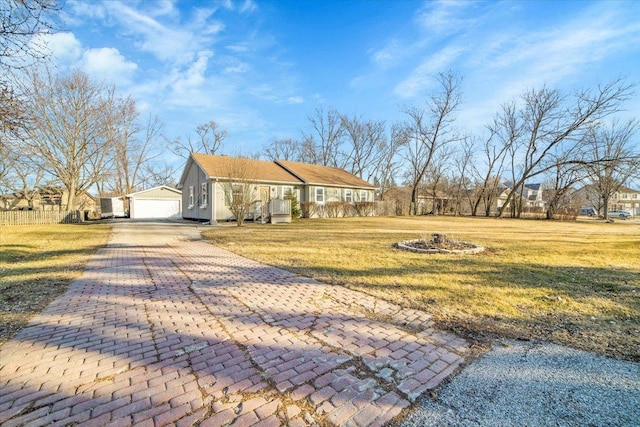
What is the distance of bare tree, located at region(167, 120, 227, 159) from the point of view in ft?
120

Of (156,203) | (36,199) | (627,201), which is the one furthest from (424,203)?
(627,201)

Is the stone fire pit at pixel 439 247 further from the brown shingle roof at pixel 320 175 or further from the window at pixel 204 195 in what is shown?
the brown shingle roof at pixel 320 175

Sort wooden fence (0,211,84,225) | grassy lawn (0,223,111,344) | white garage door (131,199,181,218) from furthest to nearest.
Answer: white garage door (131,199,181,218), wooden fence (0,211,84,225), grassy lawn (0,223,111,344)

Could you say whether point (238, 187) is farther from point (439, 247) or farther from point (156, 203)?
point (156, 203)

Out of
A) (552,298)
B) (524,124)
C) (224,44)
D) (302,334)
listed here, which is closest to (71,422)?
(302,334)

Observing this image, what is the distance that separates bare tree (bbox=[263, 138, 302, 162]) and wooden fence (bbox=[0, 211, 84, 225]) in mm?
25338

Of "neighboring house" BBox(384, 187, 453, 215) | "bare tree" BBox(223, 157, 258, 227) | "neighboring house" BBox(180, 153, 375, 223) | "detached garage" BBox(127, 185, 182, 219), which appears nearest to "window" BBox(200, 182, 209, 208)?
"neighboring house" BBox(180, 153, 375, 223)

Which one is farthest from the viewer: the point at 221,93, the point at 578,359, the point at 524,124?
the point at 524,124

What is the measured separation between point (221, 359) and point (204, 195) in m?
18.4

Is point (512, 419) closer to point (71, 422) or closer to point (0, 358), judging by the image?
point (71, 422)

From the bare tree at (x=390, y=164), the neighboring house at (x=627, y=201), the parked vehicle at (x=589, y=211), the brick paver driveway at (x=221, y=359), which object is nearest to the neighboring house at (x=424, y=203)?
the bare tree at (x=390, y=164)

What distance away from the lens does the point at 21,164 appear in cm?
2223

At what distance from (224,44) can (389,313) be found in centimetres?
1439

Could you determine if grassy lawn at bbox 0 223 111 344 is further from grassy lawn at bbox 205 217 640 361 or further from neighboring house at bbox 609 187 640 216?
neighboring house at bbox 609 187 640 216
